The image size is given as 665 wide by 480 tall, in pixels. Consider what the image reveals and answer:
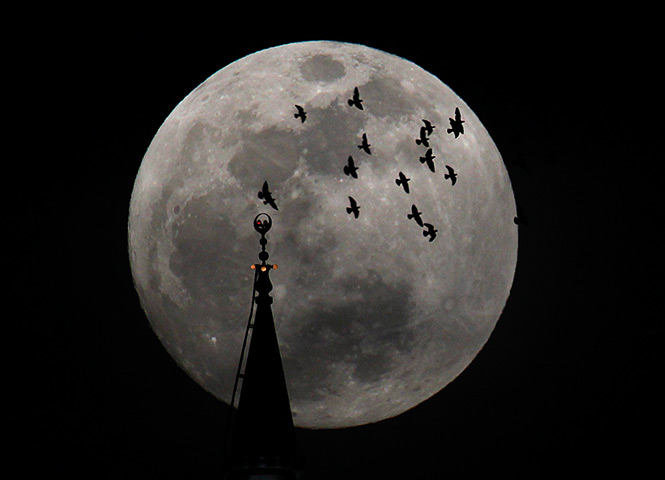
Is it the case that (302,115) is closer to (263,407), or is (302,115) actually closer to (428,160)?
(428,160)

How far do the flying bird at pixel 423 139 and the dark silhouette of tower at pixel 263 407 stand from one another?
3.95m

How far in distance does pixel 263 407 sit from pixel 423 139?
706cm

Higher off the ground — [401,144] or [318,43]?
[318,43]

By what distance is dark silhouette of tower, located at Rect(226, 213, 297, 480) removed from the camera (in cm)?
4556

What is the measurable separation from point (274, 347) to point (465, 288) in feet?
14.8

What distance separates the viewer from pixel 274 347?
153 feet

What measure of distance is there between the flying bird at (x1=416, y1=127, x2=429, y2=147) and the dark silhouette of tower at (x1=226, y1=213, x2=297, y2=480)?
13.0 feet

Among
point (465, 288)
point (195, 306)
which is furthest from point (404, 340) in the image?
point (195, 306)

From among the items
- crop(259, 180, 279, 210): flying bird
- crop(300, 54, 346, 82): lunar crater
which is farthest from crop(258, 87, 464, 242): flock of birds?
crop(300, 54, 346, 82): lunar crater

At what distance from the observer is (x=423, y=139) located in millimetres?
47812

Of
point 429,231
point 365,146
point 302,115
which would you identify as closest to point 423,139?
point 365,146

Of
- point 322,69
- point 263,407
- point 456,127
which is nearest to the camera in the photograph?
point 263,407

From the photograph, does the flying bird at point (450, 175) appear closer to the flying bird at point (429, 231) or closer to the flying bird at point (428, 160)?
the flying bird at point (428, 160)

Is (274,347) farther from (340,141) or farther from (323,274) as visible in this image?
(340,141)
